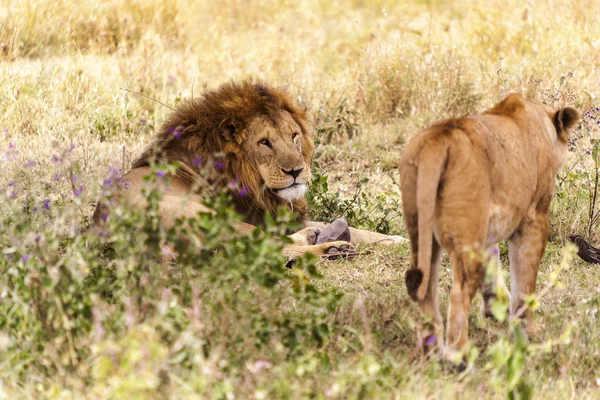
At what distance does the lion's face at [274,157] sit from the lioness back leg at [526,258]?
1.85 m

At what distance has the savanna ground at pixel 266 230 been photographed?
3.15 meters

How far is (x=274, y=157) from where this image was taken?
18.7ft

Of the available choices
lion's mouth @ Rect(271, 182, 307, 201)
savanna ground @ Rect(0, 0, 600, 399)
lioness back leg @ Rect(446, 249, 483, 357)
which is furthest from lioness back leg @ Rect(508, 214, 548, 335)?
lion's mouth @ Rect(271, 182, 307, 201)

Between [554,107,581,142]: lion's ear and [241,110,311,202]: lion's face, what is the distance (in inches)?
68.4

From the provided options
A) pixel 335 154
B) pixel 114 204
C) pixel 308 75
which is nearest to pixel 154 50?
pixel 308 75

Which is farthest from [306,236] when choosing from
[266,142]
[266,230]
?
[266,230]

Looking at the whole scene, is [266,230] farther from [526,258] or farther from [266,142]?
[266,142]

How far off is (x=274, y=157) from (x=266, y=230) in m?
1.76

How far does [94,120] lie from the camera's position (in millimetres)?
8297

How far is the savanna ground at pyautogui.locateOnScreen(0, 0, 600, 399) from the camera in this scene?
315cm

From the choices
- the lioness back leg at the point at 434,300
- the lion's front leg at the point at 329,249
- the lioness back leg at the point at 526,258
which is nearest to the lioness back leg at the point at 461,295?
the lioness back leg at the point at 434,300

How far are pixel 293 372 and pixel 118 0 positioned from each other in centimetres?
941

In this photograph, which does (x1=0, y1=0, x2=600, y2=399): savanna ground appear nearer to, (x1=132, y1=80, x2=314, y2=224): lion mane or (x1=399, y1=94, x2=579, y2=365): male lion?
(x1=399, y1=94, x2=579, y2=365): male lion

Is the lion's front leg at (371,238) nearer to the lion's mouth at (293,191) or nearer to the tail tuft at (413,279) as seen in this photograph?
the lion's mouth at (293,191)
